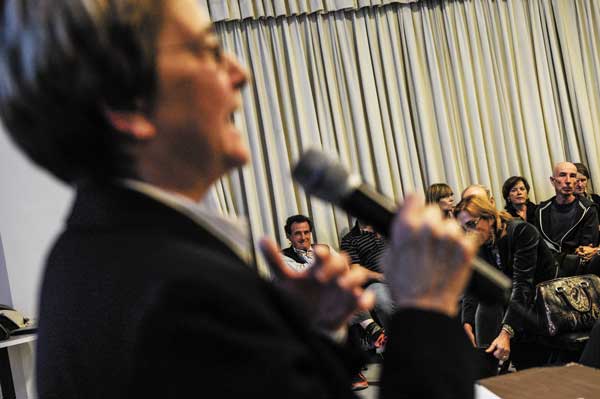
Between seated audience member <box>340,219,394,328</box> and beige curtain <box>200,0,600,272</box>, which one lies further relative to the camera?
beige curtain <box>200,0,600,272</box>

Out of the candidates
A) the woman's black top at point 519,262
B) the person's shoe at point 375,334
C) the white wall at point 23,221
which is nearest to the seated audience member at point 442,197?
the person's shoe at point 375,334

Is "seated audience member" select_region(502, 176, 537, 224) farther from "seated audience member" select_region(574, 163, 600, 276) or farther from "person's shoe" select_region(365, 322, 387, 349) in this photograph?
"person's shoe" select_region(365, 322, 387, 349)

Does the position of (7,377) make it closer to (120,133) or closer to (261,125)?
(261,125)

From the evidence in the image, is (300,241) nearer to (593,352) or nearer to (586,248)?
(586,248)

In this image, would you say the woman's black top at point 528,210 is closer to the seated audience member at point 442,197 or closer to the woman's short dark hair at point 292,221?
the seated audience member at point 442,197

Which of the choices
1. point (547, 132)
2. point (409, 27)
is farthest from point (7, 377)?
point (547, 132)

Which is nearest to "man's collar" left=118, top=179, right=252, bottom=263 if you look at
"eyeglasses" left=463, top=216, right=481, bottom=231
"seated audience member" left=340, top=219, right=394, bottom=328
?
"eyeglasses" left=463, top=216, right=481, bottom=231

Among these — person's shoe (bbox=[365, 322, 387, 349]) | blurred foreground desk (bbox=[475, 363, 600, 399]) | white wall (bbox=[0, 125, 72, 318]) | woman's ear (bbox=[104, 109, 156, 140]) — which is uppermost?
woman's ear (bbox=[104, 109, 156, 140])

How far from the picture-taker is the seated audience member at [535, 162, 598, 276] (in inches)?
275

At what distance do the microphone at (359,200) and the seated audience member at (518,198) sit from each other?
21.6 ft

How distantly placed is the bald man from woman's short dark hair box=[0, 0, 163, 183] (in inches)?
258

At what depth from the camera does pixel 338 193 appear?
1.17m

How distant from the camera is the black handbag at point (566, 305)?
4832mm

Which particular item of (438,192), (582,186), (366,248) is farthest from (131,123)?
(582,186)
